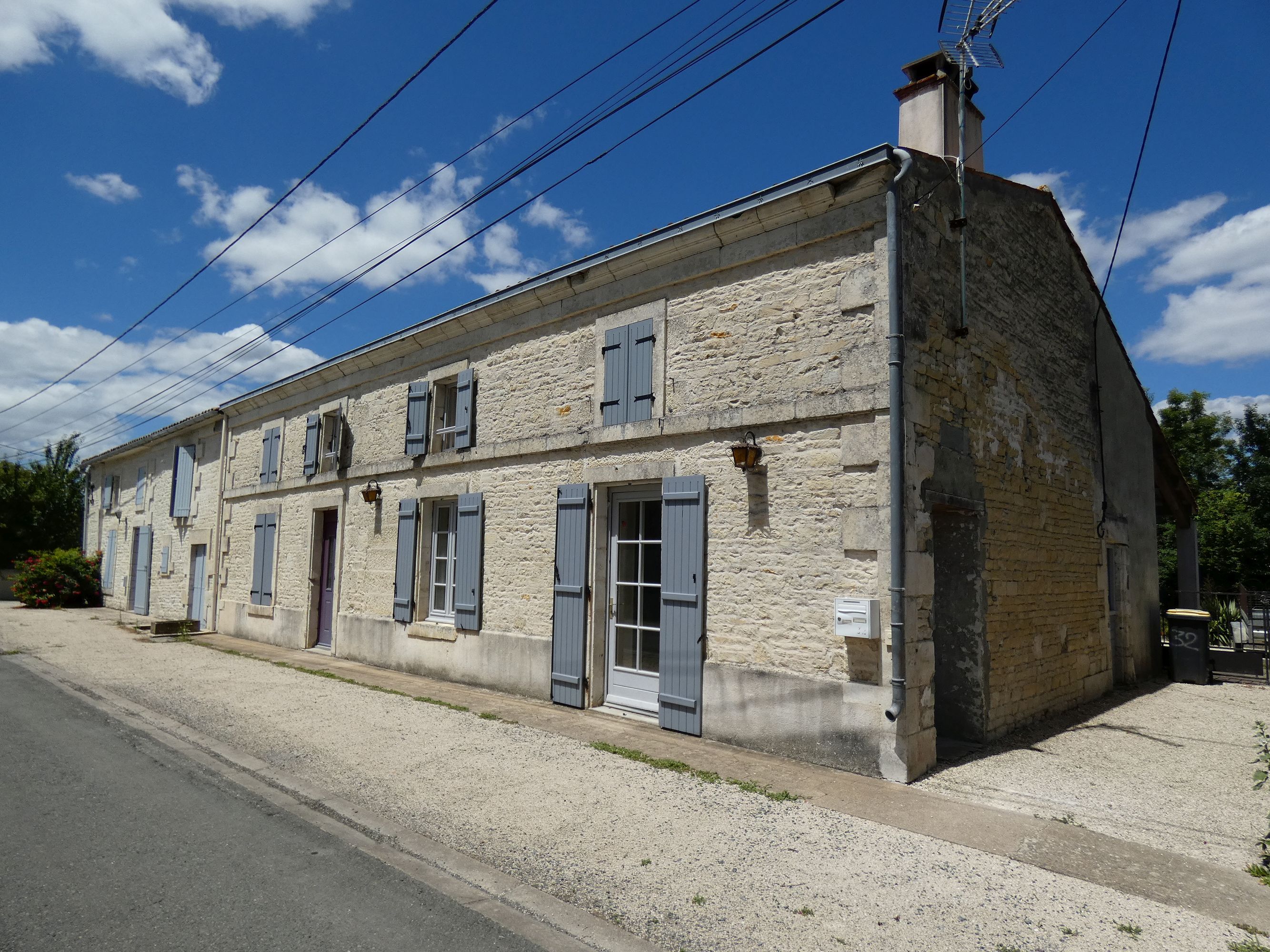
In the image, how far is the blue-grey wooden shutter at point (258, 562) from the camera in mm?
13094

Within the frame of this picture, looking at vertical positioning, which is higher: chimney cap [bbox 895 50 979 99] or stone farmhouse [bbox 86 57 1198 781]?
chimney cap [bbox 895 50 979 99]

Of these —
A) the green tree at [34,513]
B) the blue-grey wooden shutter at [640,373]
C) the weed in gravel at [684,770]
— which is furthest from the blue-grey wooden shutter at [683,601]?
the green tree at [34,513]

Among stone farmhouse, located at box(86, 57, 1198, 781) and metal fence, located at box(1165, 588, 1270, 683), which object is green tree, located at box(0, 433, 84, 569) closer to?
stone farmhouse, located at box(86, 57, 1198, 781)

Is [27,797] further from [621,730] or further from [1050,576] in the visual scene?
[1050,576]

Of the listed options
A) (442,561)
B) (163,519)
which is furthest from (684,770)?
(163,519)

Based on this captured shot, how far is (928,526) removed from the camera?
5.83 metres

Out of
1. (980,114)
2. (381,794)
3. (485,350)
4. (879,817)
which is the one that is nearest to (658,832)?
(879,817)

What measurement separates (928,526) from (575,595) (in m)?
3.44

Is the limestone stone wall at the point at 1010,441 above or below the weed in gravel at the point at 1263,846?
above

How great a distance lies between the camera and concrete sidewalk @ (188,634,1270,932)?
3.67 meters

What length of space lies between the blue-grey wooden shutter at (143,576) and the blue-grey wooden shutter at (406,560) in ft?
36.5

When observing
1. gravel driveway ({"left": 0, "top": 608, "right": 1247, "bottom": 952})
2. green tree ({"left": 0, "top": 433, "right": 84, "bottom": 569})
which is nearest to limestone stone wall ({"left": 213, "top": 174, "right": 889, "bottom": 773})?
gravel driveway ({"left": 0, "top": 608, "right": 1247, "bottom": 952})

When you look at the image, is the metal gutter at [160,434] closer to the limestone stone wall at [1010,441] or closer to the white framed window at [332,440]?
the white framed window at [332,440]

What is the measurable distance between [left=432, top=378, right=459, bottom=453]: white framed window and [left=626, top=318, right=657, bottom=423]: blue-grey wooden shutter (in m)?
3.32
